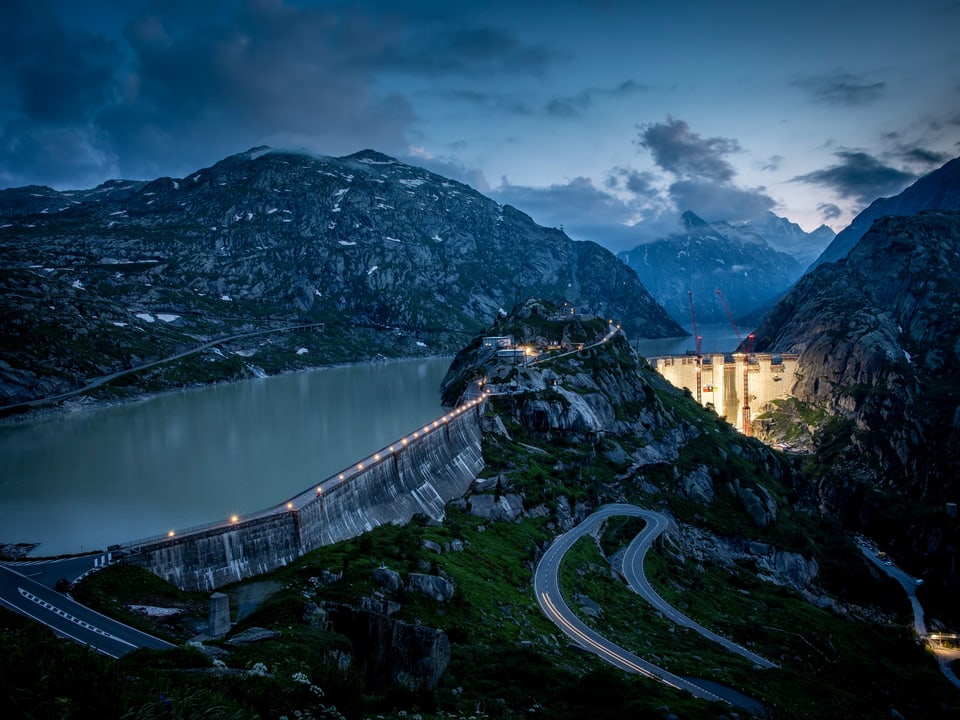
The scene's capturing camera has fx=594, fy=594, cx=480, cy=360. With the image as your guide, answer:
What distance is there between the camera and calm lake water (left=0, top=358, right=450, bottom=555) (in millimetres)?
60397

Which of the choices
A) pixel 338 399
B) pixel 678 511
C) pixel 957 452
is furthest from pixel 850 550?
pixel 338 399

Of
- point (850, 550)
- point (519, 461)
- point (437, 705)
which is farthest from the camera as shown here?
point (850, 550)

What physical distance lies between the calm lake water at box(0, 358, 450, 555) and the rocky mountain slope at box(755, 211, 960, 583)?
8889cm

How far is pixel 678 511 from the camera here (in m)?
85.4

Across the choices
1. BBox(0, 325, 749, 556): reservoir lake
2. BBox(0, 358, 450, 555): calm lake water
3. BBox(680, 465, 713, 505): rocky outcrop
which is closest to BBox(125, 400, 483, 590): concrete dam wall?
BBox(0, 325, 749, 556): reservoir lake

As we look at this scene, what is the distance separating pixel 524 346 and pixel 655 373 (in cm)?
3747

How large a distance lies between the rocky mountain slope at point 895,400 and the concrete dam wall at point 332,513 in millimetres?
83871

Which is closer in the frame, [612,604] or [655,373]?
[612,604]

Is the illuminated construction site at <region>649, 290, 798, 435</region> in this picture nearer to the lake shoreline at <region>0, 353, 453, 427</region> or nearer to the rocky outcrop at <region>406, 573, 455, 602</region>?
the rocky outcrop at <region>406, 573, 455, 602</region>

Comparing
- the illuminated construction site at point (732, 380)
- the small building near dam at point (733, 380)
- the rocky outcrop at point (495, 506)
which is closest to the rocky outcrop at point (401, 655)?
the rocky outcrop at point (495, 506)

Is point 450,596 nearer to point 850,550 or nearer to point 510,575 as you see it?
point 510,575

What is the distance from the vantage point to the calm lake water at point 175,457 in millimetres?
60397

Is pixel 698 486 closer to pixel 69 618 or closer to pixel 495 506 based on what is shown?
pixel 495 506

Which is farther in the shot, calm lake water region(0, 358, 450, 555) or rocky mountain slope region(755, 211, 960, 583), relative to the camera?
rocky mountain slope region(755, 211, 960, 583)
